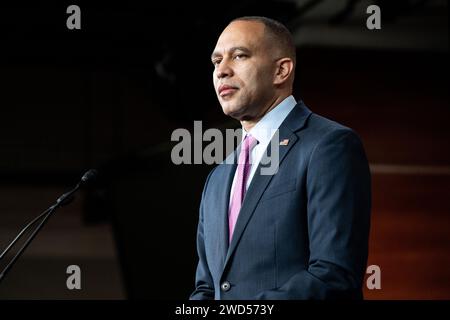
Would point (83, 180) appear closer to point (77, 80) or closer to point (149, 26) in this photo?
point (149, 26)

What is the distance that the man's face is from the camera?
4.93 ft

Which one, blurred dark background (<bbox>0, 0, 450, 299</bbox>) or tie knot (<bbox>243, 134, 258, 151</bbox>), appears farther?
blurred dark background (<bbox>0, 0, 450, 299</bbox>)

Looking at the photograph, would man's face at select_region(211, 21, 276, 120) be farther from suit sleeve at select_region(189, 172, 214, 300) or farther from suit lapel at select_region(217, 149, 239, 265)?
suit sleeve at select_region(189, 172, 214, 300)

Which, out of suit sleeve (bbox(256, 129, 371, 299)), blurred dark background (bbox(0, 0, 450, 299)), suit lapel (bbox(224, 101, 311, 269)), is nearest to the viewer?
suit sleeve (bbox(256, 129, 371, 299))

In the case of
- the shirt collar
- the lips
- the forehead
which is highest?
the forehead

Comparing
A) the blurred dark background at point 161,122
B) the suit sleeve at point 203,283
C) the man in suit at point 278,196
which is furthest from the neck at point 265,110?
the blurred dark background at point 161,122

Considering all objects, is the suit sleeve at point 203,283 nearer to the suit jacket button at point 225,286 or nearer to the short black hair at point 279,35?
the suit jacket button at point 225,286

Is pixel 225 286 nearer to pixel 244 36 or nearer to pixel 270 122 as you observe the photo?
pixel 270 122

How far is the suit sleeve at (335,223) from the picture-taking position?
130 cm

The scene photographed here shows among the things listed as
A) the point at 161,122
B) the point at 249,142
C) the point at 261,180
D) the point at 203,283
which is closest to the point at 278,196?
the point at 261,180

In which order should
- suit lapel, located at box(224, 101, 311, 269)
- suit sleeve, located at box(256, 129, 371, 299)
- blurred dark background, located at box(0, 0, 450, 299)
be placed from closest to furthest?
suit sleeve, located at box(256, 129, 371, 299) < suit lapel, located at box(224, 101, 311, 269) < blurred dark background, located at box(0, 0, 450, 299)

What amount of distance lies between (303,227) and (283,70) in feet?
1.16

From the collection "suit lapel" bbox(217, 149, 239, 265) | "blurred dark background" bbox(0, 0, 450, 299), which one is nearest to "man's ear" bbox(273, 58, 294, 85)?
"suit lapel" bbox(217, 149, 239, 265)
